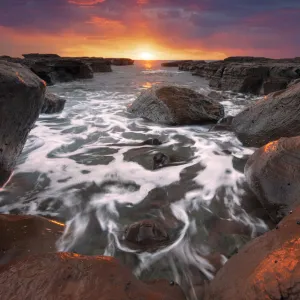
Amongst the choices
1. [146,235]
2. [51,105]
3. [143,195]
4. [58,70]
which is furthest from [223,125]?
[58,70]

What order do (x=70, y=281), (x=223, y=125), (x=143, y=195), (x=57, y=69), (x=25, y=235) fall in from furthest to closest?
(x=57, y=69) → (x=223, y=125) → (x=143, y=195) → (x=25, y=235) → (x=70, y=281)

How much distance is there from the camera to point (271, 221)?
3.12 meters

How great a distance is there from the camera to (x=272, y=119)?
18.7 feet

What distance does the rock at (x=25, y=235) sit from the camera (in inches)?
95.0

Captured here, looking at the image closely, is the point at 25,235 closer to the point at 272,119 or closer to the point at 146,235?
the point at 146,235

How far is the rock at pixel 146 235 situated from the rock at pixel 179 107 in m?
4.79

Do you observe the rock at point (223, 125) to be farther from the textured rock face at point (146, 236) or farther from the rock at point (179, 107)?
the textured rock face at point (146, 236)

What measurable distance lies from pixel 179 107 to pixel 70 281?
6.08 m

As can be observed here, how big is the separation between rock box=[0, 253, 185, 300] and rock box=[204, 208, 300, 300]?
0.47m

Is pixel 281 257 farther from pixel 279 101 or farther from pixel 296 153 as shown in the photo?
pixel 279 101

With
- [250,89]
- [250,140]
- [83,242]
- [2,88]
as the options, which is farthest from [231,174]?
[250,89]

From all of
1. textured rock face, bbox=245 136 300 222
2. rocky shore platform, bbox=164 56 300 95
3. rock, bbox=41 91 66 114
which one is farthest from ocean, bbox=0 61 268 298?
rocky shore platform, bbox=164 56 300 95

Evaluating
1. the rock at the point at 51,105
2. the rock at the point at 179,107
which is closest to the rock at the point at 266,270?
the rock at the point at 179,107

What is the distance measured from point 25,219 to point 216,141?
4641 millimetres
